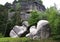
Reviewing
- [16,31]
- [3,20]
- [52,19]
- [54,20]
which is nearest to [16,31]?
[16,31]

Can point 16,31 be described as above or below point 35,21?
below

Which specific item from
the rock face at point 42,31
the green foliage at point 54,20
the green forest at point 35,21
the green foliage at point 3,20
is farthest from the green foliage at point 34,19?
the green foliage at point 3,20

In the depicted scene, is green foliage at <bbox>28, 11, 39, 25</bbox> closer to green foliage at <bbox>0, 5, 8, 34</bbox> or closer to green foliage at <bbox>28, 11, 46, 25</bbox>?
green foliage at <bbox>28, 11, 46, 25</bbox>

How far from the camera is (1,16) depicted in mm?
27828

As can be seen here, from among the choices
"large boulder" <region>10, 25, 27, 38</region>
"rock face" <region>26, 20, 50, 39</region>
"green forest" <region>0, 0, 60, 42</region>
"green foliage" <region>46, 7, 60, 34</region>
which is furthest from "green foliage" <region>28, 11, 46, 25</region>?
"rock face" <region>26, 20, 50, 39</region>

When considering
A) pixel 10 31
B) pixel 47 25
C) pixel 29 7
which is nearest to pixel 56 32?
pixel 47 25

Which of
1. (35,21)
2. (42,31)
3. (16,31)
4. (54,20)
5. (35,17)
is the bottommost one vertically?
(16,31)

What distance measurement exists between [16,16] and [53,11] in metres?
7.91

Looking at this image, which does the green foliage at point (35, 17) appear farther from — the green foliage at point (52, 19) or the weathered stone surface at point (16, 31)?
the weathered stone surface at point (16, 31)

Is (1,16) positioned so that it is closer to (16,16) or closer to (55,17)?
(16,16)

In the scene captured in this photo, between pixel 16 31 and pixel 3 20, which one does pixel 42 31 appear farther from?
pixel 3 20

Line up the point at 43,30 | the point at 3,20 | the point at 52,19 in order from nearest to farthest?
the point at 43,30 → the point at 52,19 → the point at 3,20

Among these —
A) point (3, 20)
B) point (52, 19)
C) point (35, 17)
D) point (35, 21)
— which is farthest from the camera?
point (3, 20)

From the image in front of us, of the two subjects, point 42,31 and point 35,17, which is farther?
point 35,17
